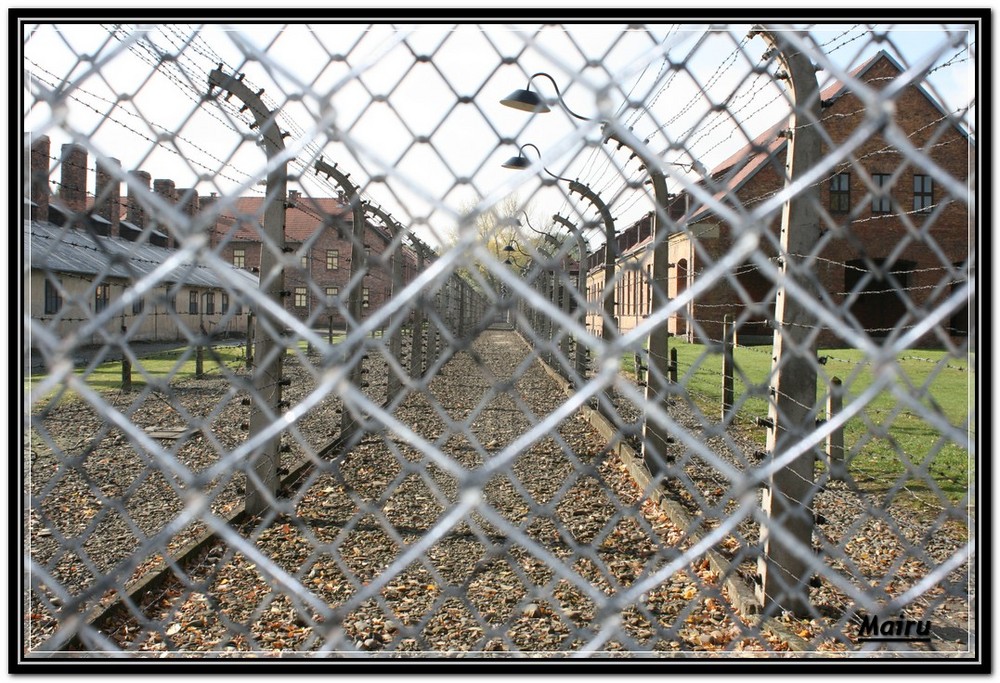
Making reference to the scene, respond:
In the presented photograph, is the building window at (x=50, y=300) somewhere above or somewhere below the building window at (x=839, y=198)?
below

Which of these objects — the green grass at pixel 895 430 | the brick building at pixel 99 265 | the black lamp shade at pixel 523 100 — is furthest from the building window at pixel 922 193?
the black lamp shade at pixel 523 100

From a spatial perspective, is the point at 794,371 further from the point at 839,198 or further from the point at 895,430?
the point at 839,198

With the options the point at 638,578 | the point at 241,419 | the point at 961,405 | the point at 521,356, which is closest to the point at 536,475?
the point at 638,578

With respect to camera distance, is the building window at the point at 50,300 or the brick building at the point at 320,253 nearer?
the brick building at the point at 320,253

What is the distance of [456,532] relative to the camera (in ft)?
14.5

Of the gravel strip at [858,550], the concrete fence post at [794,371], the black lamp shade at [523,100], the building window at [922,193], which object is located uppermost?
the building window at [922,193]

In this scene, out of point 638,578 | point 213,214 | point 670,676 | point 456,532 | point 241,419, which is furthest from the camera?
point 241,419

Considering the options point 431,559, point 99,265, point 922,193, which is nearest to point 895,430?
point 431,559

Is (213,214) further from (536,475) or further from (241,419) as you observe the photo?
(241,419)

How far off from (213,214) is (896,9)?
1210 millimetres

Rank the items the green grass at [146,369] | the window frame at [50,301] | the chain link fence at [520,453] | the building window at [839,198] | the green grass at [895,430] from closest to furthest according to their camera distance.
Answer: the chain link fence at [520,453] < the green grass at [895,430] < the green grass at [146,369] < the window frame at [50,301] < the building window at [839,198]

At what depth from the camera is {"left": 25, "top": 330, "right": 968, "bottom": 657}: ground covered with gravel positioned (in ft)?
6.21

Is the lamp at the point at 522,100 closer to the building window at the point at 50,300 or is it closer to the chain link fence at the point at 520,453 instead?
the chain link fence at the point at 520,453

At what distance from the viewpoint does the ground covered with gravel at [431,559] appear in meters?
1.89
